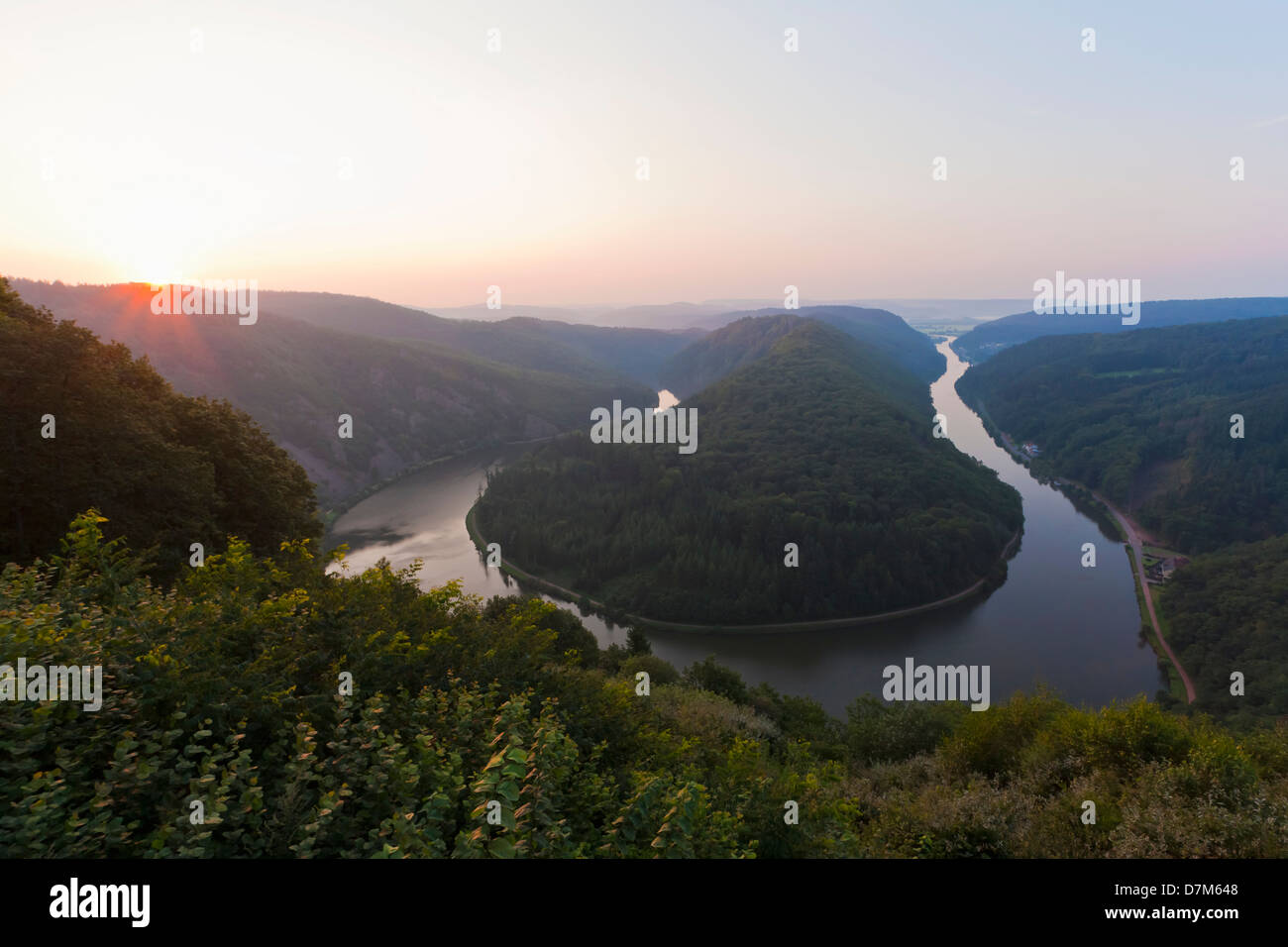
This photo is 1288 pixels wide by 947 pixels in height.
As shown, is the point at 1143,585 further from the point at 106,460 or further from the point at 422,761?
the point at 106,460

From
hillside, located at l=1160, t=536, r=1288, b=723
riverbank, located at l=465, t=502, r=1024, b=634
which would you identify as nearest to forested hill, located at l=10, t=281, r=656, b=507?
riverbank, located at l=465, t=502, r=1024, b=634

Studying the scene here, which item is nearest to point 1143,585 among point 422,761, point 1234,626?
point 1234,626

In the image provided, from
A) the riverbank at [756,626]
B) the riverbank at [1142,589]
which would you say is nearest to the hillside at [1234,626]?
the riverbank at [1142,589]

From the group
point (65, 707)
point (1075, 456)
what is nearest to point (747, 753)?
point (65, 707)

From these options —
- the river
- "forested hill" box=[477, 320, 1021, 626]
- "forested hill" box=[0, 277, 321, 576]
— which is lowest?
the river

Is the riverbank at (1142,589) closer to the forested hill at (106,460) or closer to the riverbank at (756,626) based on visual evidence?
the riverbank at (756,626)

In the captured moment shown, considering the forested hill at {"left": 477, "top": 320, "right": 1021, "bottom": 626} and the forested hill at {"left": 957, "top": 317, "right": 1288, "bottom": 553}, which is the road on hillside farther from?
the forested hill at {"left": 477, "top": 320, "right": 1021, "bottom": 626}

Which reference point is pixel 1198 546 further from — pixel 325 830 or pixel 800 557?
pixel 325 830
